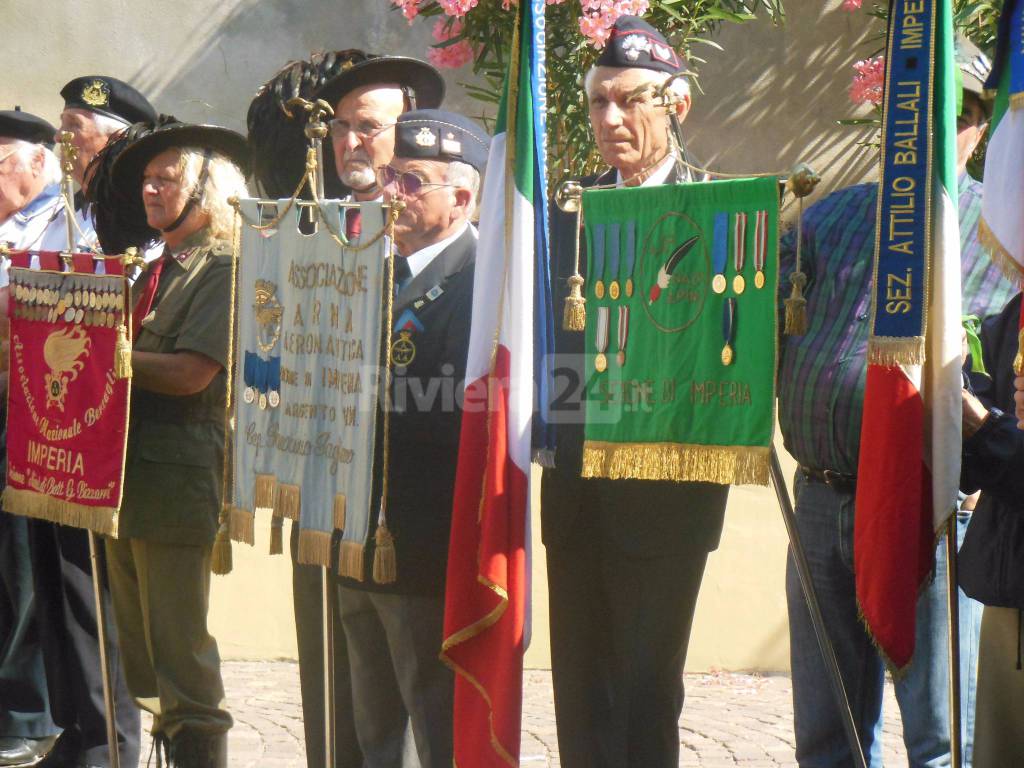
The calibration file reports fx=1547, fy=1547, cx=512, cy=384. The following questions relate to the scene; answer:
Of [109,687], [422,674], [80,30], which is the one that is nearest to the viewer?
[422,674]

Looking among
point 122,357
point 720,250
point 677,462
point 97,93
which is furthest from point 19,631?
point 720,250

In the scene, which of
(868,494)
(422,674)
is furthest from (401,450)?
(868,494)

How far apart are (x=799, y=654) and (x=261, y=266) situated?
5.94 feet

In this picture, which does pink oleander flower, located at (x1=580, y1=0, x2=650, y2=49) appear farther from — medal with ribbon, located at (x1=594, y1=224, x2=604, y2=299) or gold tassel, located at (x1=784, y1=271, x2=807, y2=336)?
gold tassel, located at (x1=784, y1=271, x2=807, y2=336)

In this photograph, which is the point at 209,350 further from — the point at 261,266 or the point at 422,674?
the point at 422,674

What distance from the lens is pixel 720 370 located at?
3.63 meters

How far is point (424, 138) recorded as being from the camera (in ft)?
13.6

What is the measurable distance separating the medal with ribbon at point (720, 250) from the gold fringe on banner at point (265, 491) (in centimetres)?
138

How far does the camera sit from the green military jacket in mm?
4586

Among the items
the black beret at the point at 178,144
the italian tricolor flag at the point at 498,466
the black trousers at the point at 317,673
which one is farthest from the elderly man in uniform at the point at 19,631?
the italian tricolor flag at the point at 498,466

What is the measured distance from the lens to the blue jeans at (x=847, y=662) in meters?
3.91

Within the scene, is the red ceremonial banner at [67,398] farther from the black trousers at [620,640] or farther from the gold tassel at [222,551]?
the black trousers at [620,640]

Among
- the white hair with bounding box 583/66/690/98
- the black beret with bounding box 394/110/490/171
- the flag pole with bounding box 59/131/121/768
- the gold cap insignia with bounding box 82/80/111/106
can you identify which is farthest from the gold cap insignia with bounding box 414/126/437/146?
the gold cap insignia with bounding box 82/80/111/106

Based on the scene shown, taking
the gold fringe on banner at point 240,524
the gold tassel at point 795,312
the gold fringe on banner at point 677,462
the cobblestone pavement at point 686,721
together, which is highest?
the gold tassel at point 795,312
